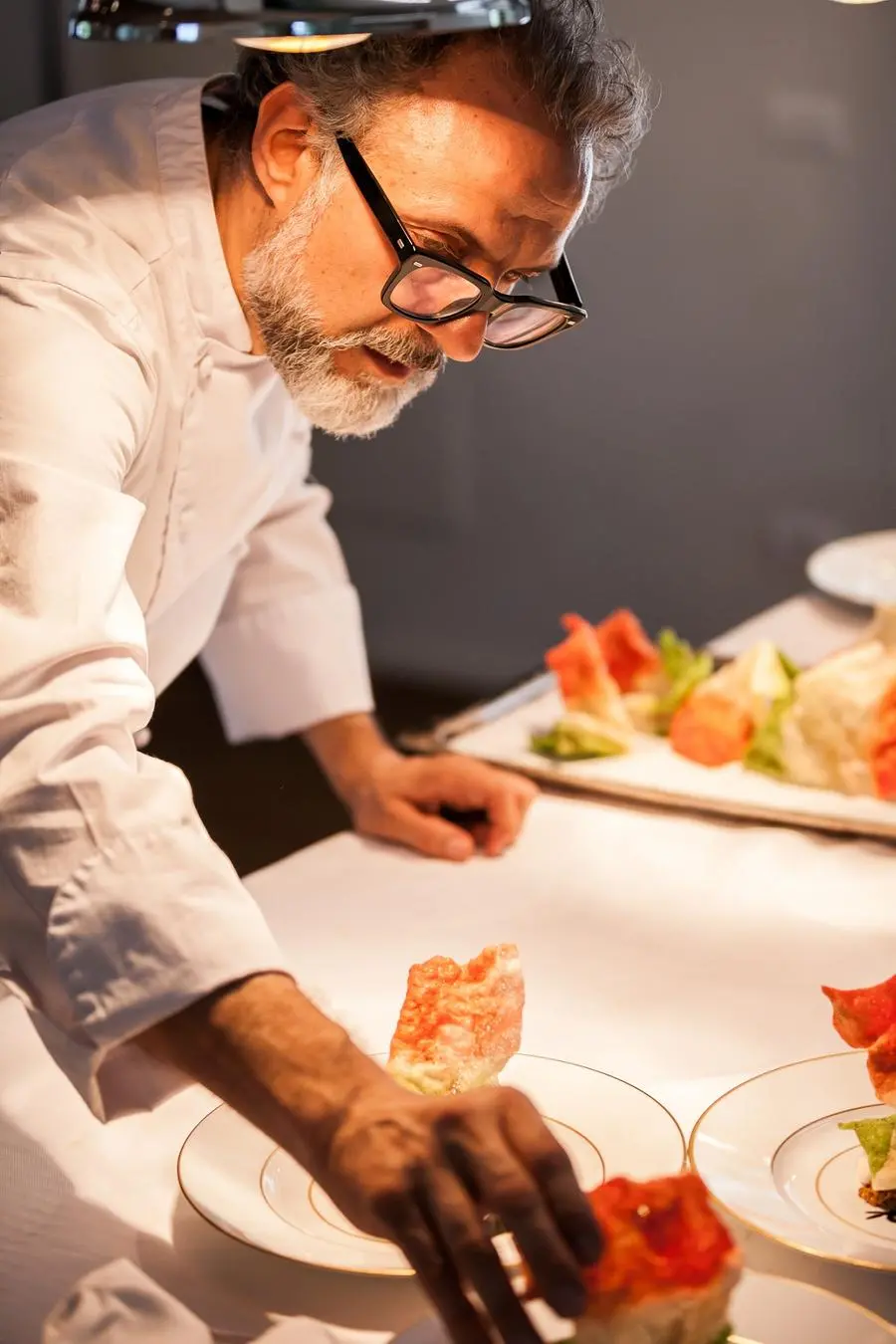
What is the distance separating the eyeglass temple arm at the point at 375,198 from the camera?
1.15 m

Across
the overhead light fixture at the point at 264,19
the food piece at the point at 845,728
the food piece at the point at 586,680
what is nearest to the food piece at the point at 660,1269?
the overhead light fixture at the point at 264,19

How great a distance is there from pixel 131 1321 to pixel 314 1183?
125 millimetres

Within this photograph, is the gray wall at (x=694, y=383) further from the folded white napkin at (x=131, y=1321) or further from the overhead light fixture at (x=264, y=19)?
the folded white napkin at (x=131, y=1321)

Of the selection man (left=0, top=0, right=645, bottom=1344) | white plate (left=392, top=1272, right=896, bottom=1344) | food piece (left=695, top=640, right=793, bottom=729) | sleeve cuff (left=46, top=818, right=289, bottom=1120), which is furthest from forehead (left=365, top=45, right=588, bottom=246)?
white plate (left=392, top=1272, right=896, bottom=1344)

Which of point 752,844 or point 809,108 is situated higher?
point 809,108

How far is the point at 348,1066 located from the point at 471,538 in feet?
9.01

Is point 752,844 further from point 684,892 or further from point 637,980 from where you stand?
point 637,980

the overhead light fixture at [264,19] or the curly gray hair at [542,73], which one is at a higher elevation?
the overhead light fixture at [264,19]

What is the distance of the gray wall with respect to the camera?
9.27 feet

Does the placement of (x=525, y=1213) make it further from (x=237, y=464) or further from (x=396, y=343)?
(x=237, y=464)

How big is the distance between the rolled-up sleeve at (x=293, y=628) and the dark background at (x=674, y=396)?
88cm

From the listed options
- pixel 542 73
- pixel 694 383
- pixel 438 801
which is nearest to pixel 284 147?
pixel 542 73

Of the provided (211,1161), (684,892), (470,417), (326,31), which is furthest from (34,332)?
(470,417)

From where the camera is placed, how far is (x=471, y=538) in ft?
11.5
